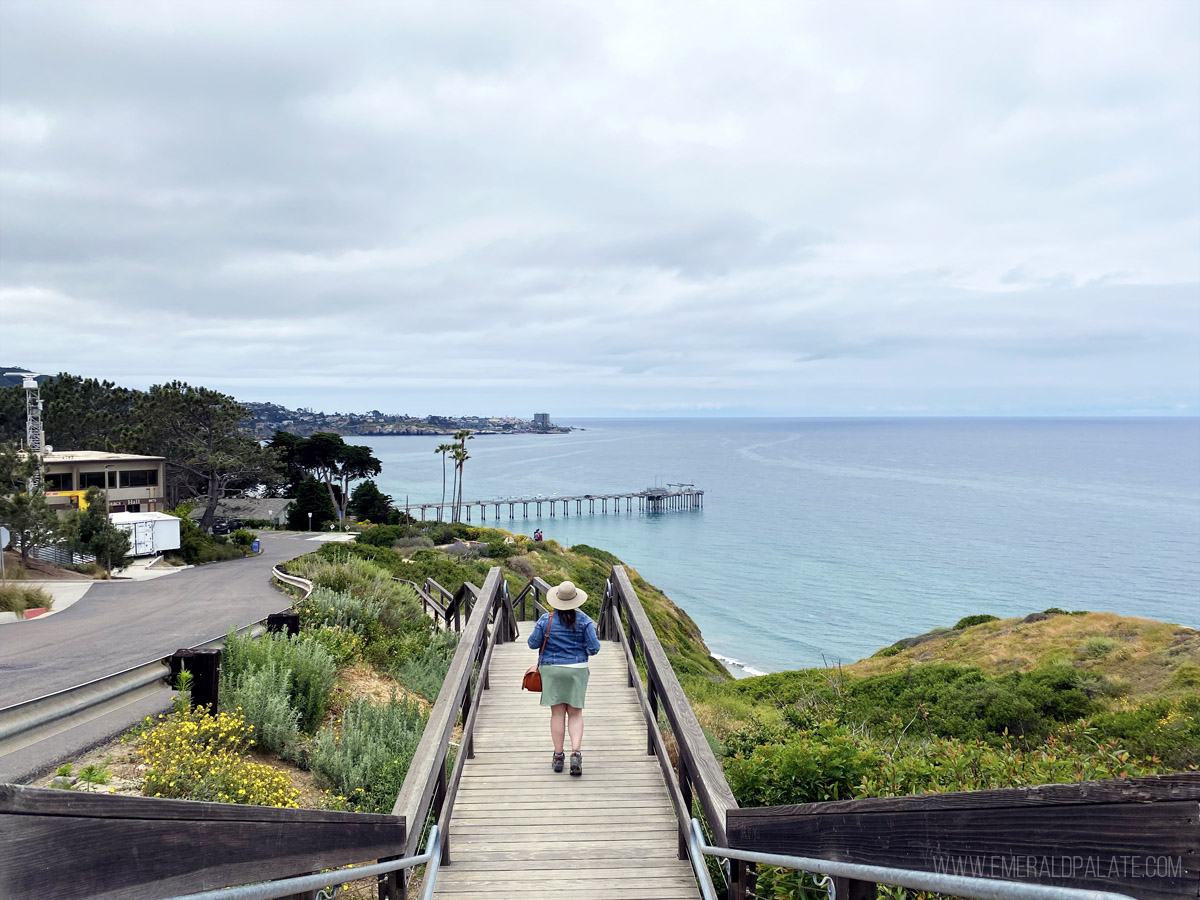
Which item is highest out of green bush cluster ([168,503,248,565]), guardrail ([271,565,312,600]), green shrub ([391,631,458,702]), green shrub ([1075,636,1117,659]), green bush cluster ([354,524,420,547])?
green shrub ([391,631,458,702])

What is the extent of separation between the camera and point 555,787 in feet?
18.0

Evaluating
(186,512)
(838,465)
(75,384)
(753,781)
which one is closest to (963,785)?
(753,781)

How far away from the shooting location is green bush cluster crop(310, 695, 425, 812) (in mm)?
5504

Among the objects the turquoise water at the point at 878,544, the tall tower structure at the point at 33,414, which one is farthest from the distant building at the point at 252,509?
the turquoise water at the point at 878,544

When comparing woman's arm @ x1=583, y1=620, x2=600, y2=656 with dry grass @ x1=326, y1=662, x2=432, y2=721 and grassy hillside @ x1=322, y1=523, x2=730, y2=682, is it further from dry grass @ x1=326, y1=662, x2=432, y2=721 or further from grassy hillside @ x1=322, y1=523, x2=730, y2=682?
grassy hillside @ x1=322, y1=523, x2=730, y2=682

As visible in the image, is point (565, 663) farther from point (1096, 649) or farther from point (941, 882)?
point (1096, 649)

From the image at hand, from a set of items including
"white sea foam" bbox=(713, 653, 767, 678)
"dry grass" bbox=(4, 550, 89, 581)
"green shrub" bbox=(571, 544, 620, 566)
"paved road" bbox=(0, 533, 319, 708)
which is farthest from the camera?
"green shrub" bbox=(571, 544, 620, 566)

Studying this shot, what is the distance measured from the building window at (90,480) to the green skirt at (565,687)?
42.9 metres

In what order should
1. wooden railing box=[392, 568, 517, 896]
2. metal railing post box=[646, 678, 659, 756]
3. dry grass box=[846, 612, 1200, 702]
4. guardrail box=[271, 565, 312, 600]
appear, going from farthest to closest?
guardrail box=[271, 565, 312, 600]
dry grass box=[846, 612, 1200, 702]
metal railing post box=[646, 678, 659, 756]
wooden railing box=[392, 568, 517, 896]

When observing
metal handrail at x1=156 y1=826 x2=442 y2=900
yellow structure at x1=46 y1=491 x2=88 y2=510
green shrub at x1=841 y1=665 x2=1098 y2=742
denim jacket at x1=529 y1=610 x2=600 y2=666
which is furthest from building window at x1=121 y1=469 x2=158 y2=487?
metal handrail at x1=156 y1=826 x2=442 y2=900

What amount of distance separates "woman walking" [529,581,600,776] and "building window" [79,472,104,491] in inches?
1687

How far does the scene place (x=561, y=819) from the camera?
5031 mm

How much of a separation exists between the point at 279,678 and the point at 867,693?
12420 mm

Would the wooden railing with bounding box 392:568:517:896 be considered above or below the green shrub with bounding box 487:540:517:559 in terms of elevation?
above
